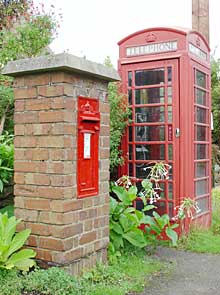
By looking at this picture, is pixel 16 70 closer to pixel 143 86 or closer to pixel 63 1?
pixel 143 86

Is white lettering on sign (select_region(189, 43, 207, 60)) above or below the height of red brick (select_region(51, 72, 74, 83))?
above

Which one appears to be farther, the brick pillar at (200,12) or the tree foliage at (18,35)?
the brick pillar at (200,12)

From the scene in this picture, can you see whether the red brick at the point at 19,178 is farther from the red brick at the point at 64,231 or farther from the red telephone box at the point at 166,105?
the red telephone box at the point at 166,105

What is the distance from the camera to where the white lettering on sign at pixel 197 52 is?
607cm

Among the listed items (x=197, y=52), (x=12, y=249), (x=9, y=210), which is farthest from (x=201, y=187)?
(x=12, y=249)

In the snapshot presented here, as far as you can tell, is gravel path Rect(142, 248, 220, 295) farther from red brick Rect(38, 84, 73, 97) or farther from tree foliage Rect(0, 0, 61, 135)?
tree foliage Rect(0, 0, 61, 135)

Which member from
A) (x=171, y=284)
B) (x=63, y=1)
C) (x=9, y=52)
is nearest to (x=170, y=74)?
(x=9, y=52)

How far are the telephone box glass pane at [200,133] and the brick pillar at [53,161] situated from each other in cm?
258

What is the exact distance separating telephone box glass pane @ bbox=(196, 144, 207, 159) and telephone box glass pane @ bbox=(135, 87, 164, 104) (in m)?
0.96

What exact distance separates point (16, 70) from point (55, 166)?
3.28 ft

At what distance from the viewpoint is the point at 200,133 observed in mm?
6543

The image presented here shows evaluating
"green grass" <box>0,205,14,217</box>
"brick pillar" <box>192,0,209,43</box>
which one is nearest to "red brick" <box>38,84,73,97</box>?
"green grass" <box>0,205,14,217</box>

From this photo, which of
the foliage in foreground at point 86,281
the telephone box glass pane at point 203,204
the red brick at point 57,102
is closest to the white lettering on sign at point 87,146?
the red brick at point 57,102

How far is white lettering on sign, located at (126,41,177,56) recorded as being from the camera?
595 centimetres
